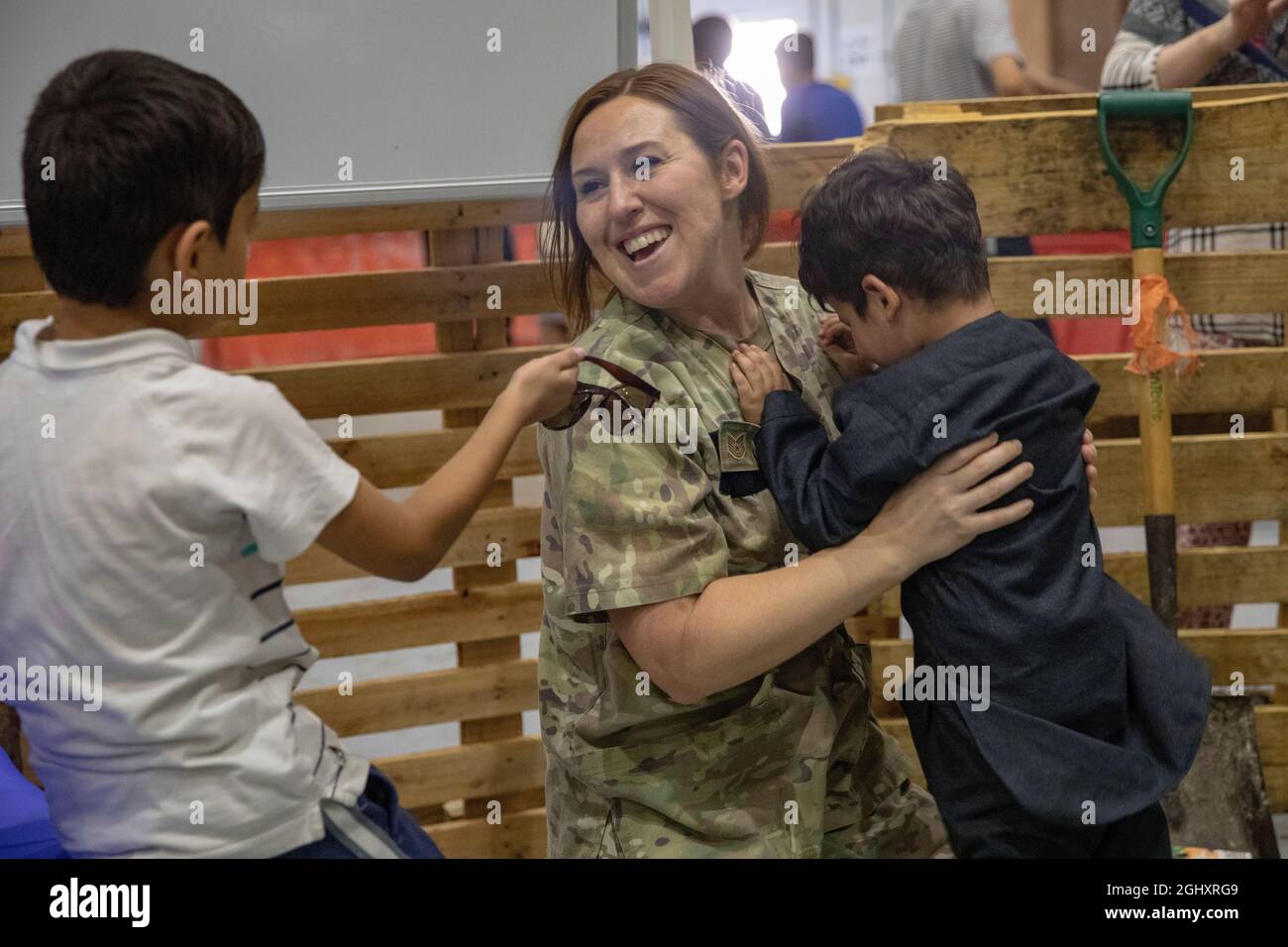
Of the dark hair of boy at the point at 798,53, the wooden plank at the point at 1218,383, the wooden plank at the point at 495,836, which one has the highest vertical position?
the dark hair of boy at the point at 798,53

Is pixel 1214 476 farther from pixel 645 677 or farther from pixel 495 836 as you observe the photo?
pixel 495 836

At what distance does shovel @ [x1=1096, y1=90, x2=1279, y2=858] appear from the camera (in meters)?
2.36

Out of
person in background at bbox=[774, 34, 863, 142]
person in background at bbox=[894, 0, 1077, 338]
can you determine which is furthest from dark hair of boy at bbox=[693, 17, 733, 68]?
person in background at bbox=[894, 0, 1077, 338]

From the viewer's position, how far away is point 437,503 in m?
1.43

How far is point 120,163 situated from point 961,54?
2.40 metres

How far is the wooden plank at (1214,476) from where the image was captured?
2.53 meters

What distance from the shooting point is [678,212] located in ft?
5.65

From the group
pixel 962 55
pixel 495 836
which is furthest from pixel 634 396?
Answer: pixel 962 55

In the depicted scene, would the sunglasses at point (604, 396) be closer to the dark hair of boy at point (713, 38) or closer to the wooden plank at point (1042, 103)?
the wooden plank at point (1042, 103)

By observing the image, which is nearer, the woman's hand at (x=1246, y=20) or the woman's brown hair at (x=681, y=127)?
the woman's brown hair at (x=681, y=127)

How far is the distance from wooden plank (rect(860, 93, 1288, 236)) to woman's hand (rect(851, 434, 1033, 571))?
0.88 m

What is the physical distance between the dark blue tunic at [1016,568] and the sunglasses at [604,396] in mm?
160

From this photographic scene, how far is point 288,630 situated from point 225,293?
0.35m

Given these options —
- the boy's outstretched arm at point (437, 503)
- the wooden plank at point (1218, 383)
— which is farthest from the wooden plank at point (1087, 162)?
the boy's outstretched arm at point (437, 503)
